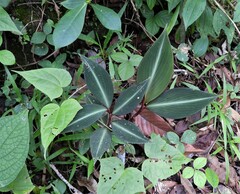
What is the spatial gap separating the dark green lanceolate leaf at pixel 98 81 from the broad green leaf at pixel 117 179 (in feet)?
0.71

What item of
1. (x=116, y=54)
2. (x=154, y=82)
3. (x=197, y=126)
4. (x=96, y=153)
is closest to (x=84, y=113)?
(x=96, y=153)

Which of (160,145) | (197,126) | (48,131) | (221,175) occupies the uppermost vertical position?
(48,131)

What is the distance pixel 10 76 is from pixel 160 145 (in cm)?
65

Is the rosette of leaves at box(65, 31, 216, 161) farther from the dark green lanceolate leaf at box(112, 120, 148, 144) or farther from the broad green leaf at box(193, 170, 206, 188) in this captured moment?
the broad green leaf at box(193, 170, 206, 188)

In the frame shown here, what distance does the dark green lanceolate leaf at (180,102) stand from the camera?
1354 mm

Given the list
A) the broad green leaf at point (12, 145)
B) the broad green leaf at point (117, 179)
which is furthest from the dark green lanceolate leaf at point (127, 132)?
the broad green leaf at point (12, 145)

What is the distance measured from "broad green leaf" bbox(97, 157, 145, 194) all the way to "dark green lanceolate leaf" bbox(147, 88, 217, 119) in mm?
245

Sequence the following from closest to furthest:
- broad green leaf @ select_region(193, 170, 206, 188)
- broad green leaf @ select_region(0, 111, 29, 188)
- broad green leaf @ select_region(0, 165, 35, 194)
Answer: broad green leaf @ select_region(0, 111, 29, 188) → broad green leaf @ select_region(0, 165, 35, 194) → broad green leaf @ select_region(193, 170, 206, 188)

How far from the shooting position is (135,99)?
134cm

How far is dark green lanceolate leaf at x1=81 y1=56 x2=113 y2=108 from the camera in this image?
134 centimetres

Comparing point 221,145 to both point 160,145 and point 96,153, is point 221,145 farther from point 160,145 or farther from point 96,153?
point 96,153

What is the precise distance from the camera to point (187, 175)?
153 cm

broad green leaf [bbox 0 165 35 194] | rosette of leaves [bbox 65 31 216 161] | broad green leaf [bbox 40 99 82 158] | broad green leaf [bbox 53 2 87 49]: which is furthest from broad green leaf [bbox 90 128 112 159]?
broad green leaf [bbox 53 2 87 49]

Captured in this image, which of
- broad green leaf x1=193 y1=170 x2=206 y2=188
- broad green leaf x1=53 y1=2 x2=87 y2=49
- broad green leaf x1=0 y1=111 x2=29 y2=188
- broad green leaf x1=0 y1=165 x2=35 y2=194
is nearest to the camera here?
broad green leaf x1=0 y1=111 x2=29 y2=188
